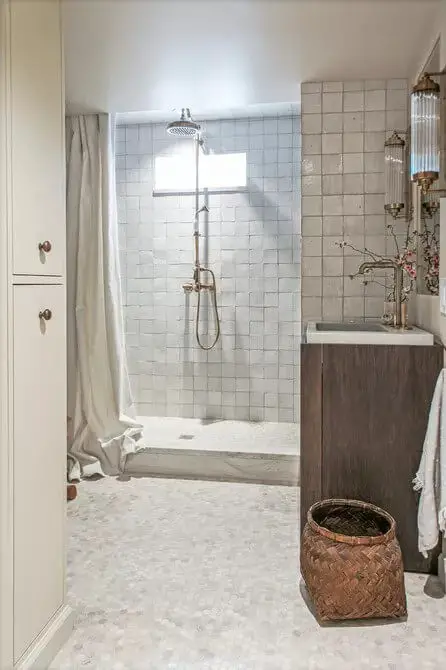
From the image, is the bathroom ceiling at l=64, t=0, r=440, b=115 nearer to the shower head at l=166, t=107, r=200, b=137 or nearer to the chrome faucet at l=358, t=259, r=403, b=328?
the shower head at l=166, t=107, r=200, b=137

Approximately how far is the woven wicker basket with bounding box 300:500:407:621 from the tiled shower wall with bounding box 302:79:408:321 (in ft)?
4.89

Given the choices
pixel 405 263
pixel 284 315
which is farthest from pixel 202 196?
pixel 405 263

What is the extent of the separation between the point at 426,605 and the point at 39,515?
1.37 metres

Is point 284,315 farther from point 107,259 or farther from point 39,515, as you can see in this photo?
point 39,515

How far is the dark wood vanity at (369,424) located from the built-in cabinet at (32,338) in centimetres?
98

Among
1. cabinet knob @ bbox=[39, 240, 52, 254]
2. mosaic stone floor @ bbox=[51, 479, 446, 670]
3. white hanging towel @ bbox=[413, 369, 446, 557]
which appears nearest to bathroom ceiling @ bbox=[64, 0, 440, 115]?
cabinet knob @ bbox=[39, 240, 52, 254]

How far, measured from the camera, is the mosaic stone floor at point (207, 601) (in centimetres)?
171

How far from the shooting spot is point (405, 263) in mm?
2549

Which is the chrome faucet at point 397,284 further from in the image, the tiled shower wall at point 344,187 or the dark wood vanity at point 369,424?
the dark wood vanity at point 369,424

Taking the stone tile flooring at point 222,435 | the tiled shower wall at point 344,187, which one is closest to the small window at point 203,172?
the tiled shower wall at point 344,187

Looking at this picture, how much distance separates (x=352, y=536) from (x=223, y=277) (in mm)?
2615

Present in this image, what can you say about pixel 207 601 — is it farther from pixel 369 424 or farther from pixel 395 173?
pixel 395 173

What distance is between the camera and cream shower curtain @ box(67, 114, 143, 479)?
11.5ft

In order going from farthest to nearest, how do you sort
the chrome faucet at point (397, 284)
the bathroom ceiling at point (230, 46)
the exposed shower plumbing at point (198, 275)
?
the exposed shower plumbing at point (198, 275) → the chrome faucet at point (397, 284) → the bathroom ceiling at point (230, 46)
